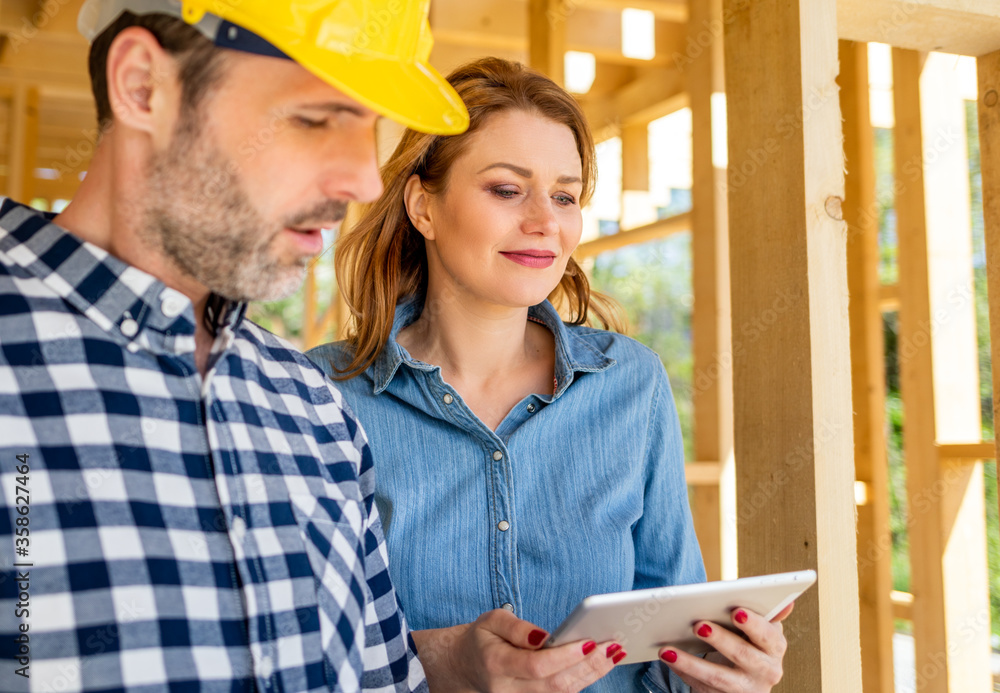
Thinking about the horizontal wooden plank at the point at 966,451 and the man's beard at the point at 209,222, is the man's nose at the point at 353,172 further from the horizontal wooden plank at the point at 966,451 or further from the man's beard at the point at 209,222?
the horizontal wooden plank at the point at 966,451

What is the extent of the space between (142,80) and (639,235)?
338 centimetres

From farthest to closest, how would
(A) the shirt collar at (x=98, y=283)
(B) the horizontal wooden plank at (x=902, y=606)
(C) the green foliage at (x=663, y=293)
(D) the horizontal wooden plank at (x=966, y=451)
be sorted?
(C) the green foliage at (x=663, y=293)
(B) the horizontal wooden plank at (x=902, y=606)
(D) the horizontal wooden plank at (x=966, y=451)
(A) the shirt collar at (x=98, y=283)

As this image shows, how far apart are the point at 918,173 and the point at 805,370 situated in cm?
216

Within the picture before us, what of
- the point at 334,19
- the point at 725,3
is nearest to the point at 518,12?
the point at 725,3

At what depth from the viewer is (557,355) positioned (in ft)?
5.83

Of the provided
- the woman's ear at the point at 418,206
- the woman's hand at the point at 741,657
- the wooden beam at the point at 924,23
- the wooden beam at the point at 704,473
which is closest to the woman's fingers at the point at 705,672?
the woman's hand at the point at 741,657

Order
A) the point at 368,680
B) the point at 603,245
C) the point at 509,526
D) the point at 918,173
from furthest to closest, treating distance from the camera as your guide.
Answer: the point at 603,245 → the point at 918,173 → the point at 509,526 → the point at 368,680

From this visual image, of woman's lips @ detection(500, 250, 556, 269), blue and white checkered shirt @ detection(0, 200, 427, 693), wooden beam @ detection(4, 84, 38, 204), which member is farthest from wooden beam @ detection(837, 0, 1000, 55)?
wooden beam @ detection(4, 84, 38, 204)

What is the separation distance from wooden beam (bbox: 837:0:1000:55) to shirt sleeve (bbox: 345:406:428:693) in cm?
109

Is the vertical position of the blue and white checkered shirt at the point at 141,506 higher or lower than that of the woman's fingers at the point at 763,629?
higher

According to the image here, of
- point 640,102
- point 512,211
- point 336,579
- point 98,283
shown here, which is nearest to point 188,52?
point 98,283

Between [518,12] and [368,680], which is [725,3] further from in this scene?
[518,12]

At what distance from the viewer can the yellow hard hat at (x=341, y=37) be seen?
96 centimetres

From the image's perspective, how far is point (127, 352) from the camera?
3.29 ft
